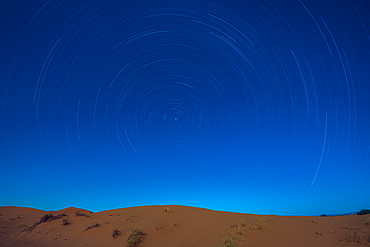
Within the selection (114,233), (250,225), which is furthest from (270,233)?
(114,233)

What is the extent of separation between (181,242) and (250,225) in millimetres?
4733

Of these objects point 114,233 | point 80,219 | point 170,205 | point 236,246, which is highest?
point 170,205

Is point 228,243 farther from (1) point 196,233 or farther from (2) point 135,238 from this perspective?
(2) point 135,238

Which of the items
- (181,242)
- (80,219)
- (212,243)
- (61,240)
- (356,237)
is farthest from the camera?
(80,219)

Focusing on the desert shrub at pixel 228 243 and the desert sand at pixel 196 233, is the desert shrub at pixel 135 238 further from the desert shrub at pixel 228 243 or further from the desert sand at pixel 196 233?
the desert shrub at pixel 228 243

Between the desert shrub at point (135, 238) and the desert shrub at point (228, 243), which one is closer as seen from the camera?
the desert shrub at point (228, 243)

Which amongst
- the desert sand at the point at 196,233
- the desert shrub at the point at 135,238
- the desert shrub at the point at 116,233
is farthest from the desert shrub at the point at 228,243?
the desert shrub at the point at 116,233

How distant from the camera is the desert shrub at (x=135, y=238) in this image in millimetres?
12406

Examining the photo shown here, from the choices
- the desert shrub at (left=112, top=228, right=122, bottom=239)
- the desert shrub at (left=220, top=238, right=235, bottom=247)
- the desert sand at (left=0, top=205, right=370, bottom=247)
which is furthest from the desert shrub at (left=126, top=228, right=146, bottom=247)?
the desert shrub at (left=220, top=238, right=235, bottom=247)

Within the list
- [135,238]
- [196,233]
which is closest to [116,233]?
[135,238]

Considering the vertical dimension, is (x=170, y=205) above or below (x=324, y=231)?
above

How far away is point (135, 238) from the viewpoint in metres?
12.9

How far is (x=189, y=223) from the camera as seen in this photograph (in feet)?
55.5

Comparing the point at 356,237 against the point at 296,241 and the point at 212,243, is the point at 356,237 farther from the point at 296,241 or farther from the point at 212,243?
the point at 212,243
